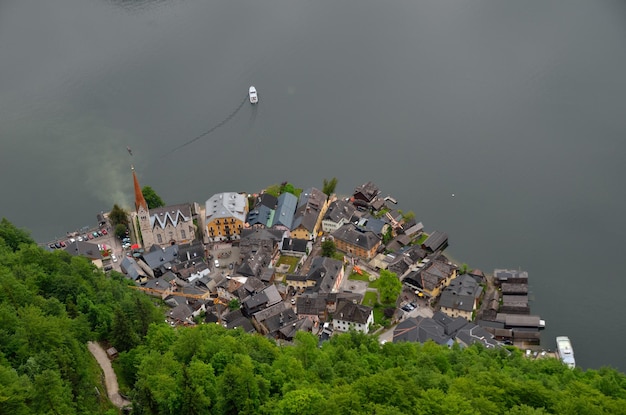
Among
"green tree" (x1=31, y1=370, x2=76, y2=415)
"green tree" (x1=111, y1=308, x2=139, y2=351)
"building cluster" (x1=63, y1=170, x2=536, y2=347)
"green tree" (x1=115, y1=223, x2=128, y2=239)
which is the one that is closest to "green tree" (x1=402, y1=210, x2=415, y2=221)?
"building cluster" (x1=63, y1=170, x2=536, y2=347)

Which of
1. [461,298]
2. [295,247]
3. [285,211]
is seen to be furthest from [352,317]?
[285,211]

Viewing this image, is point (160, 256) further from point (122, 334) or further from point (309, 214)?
point (122, 334)

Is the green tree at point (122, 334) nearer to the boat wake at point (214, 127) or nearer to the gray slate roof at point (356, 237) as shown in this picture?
the gray slate roof at point (356, 237)

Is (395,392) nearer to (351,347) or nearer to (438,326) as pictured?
(351,347)

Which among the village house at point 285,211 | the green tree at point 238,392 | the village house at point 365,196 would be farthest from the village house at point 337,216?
the green tree at point 238,392

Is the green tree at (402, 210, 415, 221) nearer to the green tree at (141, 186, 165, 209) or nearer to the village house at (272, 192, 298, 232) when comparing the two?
the village house at (272, 192, 298, 232)

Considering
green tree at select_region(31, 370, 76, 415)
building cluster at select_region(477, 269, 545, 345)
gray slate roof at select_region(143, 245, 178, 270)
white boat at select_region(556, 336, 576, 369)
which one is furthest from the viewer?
gray slate roof at select_region(143, 245, 178, 270)
